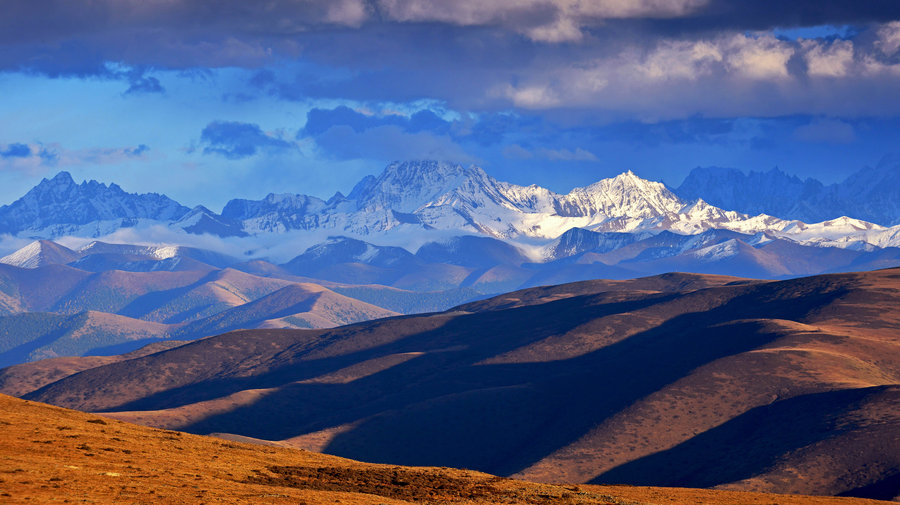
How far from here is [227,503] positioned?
63688 millimetres

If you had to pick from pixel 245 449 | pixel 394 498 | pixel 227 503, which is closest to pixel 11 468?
pixel 227 503

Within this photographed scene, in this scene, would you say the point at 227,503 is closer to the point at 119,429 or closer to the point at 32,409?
the point at 119,429

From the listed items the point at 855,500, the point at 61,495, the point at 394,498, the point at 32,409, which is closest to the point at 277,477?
the point at 394,498

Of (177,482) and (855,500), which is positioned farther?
(855,500)

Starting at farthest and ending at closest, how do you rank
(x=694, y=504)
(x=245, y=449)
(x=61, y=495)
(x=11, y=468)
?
1. (x=245, y=449)
2. (x=694, y=504)
3. (x=11, y=468)
4. (x=61, y=495)

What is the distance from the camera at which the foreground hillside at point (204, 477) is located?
64625mm

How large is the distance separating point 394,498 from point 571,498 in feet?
44.6

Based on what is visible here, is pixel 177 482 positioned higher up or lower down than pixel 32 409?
lower down

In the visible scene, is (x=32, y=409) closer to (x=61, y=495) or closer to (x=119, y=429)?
(x=119, y=429)

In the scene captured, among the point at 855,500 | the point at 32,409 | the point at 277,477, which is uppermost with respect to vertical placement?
the point at 32,409

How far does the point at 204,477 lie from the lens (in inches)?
2881

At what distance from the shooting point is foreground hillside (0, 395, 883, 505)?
64.6 m

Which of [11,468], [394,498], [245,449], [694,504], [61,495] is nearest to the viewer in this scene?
[61,495]

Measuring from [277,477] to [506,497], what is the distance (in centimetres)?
1644
